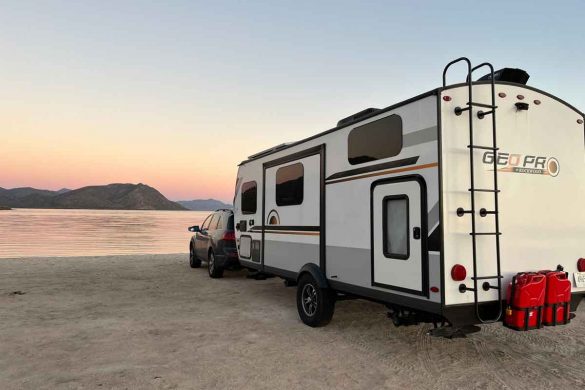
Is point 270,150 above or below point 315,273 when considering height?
above

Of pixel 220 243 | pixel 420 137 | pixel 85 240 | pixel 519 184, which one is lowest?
pixel 85 240

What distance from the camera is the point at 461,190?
4.27 metres

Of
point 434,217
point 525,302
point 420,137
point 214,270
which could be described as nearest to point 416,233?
point 434,217

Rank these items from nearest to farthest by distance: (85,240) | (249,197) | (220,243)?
(249,197)
(220,243)
(85,240)

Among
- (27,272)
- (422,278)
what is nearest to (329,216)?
(422,278)

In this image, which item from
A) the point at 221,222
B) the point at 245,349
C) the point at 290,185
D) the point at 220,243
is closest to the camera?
the point at 245,349

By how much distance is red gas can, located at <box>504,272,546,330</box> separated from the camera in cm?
423

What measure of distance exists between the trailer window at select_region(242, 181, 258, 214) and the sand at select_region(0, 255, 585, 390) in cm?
186

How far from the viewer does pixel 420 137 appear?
4516mm

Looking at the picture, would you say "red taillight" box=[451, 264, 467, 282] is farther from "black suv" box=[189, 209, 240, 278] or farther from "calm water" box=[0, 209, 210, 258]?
"calm water" box=[0, 209, 210, 258]

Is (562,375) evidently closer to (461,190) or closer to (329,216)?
(461,190)

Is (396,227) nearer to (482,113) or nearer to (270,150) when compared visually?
(482,113)

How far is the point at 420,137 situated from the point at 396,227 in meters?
1.03

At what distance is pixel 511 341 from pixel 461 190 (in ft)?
8.32
